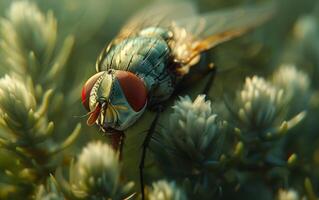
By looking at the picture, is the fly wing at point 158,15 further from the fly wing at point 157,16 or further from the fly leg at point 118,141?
the fly leg at point 118,141

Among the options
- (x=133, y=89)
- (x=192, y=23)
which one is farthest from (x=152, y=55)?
(x=192, y=23)

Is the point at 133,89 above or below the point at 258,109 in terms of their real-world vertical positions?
above

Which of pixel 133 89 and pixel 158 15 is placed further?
pixel 158 15

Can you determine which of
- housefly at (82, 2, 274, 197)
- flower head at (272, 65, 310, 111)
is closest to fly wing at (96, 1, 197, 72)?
housefly at (82, 2, 274, 197)

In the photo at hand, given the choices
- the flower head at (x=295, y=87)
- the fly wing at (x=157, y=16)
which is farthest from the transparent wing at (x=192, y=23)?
the flower head at (x=295, y=87)

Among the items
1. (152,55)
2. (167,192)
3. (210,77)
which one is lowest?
(167,192)

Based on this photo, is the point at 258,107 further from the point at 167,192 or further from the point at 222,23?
the point at 222,23
